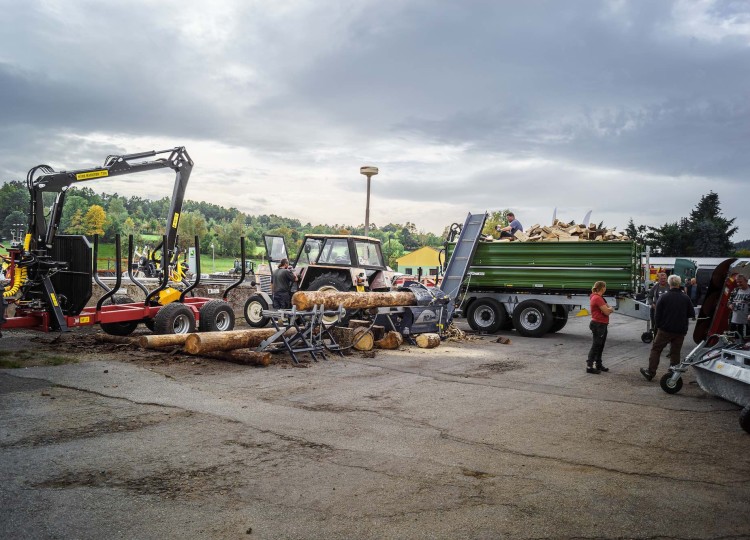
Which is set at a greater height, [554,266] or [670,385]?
[554,266]

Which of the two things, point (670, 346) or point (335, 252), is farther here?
point (335, 252)

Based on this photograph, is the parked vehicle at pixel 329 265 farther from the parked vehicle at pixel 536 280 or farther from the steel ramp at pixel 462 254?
the parked vehicle at pixel 536 280

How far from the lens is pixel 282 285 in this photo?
13.9 m

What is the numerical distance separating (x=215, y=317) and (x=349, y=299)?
277 centimetres

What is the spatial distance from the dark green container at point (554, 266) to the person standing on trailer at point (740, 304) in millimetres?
5171

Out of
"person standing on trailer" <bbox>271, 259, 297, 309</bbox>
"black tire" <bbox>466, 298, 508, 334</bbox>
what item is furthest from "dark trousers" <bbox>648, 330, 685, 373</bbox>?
"person standing on trailer" <bbox>271, 259, 297, 309</bbox>

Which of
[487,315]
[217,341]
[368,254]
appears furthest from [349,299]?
[487,315]

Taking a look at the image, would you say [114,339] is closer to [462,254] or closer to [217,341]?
[217,341]

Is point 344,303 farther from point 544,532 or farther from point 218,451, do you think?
point 544,532

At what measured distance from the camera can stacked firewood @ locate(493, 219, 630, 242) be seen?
1525 cm

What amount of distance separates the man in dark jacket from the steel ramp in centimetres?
676

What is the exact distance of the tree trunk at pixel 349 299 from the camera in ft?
36.8

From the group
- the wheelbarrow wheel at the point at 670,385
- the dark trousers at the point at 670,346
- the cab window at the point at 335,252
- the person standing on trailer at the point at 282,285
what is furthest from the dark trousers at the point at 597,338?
the person standing on trailer at the point at 282,285

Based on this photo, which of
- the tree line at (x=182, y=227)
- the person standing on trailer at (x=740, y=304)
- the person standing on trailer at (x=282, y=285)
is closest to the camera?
the person standing on trailer at (x=740, y=304)
